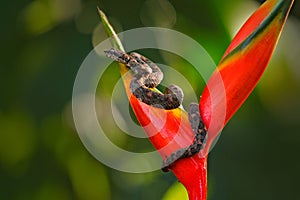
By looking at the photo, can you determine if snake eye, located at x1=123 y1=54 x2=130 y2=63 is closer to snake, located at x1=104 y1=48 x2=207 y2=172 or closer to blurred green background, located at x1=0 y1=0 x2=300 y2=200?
snake, located at x1=104 y1=48 x2=207 y2=172

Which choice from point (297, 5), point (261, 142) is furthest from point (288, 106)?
point (297, 5)

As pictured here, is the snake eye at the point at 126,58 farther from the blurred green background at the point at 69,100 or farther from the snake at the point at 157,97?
the blurred green background at the point at 69,100

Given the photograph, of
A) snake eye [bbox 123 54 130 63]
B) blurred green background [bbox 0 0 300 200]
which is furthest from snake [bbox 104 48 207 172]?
blurred green background [bbox 0 0 300 200]

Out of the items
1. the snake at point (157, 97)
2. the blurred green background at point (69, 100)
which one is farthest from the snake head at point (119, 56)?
the blurred green background at point (69, 100)

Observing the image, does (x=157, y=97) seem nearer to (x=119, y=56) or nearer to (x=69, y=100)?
(x=119, y=56)

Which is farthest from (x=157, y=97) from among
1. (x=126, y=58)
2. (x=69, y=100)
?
(x=69, y=100)

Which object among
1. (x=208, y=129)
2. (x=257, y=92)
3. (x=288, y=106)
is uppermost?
(x=208, y=129)

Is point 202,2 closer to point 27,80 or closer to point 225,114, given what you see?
point 27,80
